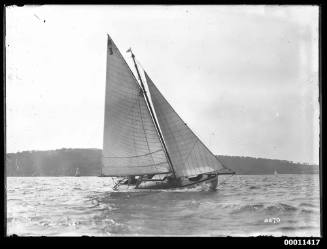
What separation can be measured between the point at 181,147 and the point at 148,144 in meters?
1.37

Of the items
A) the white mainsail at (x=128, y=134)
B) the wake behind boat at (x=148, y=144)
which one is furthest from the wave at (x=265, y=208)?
the white mainsail at (x=128, y=134)

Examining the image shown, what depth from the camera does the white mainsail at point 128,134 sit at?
14.8 meters

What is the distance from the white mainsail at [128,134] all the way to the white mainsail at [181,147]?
60 cm

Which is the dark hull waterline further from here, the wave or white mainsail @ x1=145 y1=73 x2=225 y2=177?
the wave

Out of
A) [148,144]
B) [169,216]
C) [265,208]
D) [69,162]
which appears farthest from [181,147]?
[265,208]

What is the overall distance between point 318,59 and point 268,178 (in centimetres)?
481

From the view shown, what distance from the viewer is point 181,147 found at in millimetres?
15500

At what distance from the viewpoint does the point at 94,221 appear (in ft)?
34.3

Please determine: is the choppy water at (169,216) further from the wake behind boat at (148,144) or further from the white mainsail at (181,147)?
the wake behind boat at (148,144)
